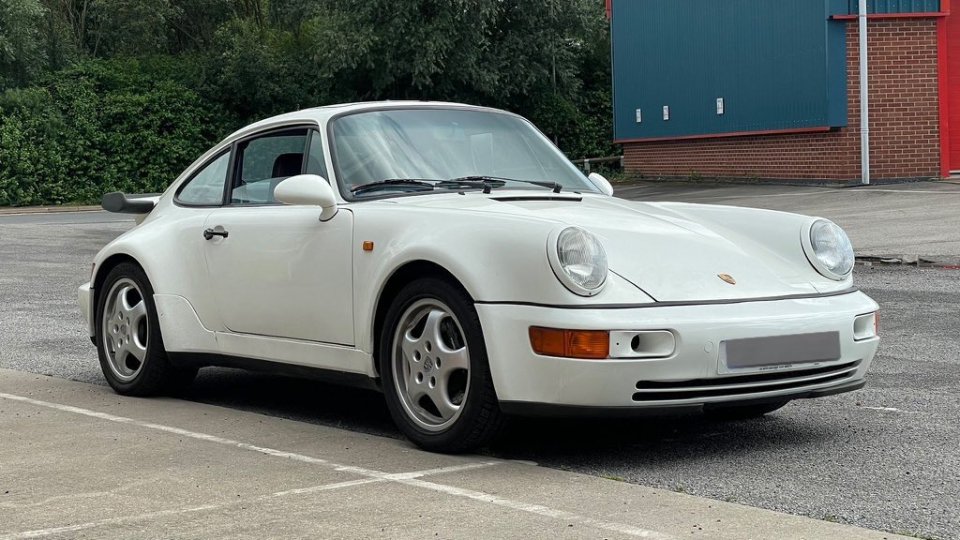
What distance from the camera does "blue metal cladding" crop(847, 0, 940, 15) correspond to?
979 inches

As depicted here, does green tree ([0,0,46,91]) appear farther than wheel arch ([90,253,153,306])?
Yes

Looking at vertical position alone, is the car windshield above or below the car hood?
above

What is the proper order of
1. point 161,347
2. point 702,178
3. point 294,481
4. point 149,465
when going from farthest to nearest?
point 702,178 < point 161,347 < point 149,465 < point 294,481

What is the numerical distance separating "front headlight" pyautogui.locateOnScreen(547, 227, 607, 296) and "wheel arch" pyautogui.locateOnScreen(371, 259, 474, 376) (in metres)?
0.45

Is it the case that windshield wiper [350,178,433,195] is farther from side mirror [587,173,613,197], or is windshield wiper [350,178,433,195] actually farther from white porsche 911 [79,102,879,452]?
side mirror [587,173,613,197]

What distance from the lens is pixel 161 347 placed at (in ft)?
23.1

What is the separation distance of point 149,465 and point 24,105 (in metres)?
30.4

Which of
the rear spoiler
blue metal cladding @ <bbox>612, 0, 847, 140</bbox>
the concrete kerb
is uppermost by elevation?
blue metal cladding @ <bbox>612, 0, 847, 140</bbox>

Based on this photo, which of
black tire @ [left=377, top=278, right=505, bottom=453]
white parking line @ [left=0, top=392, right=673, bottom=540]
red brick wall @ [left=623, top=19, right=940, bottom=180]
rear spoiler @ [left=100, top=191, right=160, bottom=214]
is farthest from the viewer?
red brick wall @ [left=623, top=19, right=940, bottom=180]

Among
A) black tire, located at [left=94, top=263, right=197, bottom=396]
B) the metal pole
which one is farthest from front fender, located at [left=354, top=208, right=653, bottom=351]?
the metal pole

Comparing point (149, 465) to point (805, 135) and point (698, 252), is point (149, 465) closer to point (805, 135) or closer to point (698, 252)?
point (698, 252)

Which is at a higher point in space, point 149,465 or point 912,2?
point 912,2

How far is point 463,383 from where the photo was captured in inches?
219

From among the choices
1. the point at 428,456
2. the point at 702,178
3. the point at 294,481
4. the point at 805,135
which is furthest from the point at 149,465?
the point at 702,178
